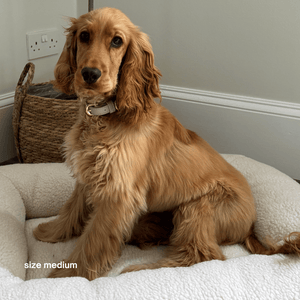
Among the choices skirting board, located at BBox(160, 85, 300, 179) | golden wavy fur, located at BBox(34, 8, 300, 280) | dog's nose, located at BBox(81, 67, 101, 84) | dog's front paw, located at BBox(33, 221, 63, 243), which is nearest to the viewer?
dog's nose, located at BBox(81, 67, 101, 84)

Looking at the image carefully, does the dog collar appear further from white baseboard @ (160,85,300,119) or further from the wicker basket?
white baseboard @ (160,85,300,119)

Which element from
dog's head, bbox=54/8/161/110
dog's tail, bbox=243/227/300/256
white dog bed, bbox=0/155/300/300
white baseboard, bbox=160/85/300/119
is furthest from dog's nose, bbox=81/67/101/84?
white baseboard, bbox=160/85/300/119

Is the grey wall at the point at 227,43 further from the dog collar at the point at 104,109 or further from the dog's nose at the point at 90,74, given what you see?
the dog's nose at the point at 90,74

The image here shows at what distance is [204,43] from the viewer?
7.92ft

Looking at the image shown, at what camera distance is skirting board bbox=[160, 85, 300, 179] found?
7.59 ft

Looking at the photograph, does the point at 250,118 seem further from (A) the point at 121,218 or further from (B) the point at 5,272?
(B) the point at 5,272

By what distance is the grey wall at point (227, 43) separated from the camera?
7.25 ft

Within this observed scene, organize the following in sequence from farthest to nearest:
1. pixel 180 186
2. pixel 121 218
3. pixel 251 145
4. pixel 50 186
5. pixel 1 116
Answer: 1. pixel 251 145
2. pixel 1 116
3. pixel 50 186
4. pixel 180 186
5. pixel 121 218

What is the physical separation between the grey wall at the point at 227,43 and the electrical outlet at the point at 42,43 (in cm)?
43

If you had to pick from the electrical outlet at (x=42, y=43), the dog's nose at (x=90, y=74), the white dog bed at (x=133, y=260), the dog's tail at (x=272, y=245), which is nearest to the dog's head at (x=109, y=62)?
the dog's nose at (x=90, y=74)

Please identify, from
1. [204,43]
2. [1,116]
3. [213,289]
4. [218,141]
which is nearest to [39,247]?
[213,289]

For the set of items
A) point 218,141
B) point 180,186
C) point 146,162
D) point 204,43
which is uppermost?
point 204,43

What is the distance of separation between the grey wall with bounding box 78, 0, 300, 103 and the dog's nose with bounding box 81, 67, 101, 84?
4.98 ft

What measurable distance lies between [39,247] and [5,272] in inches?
12.7
